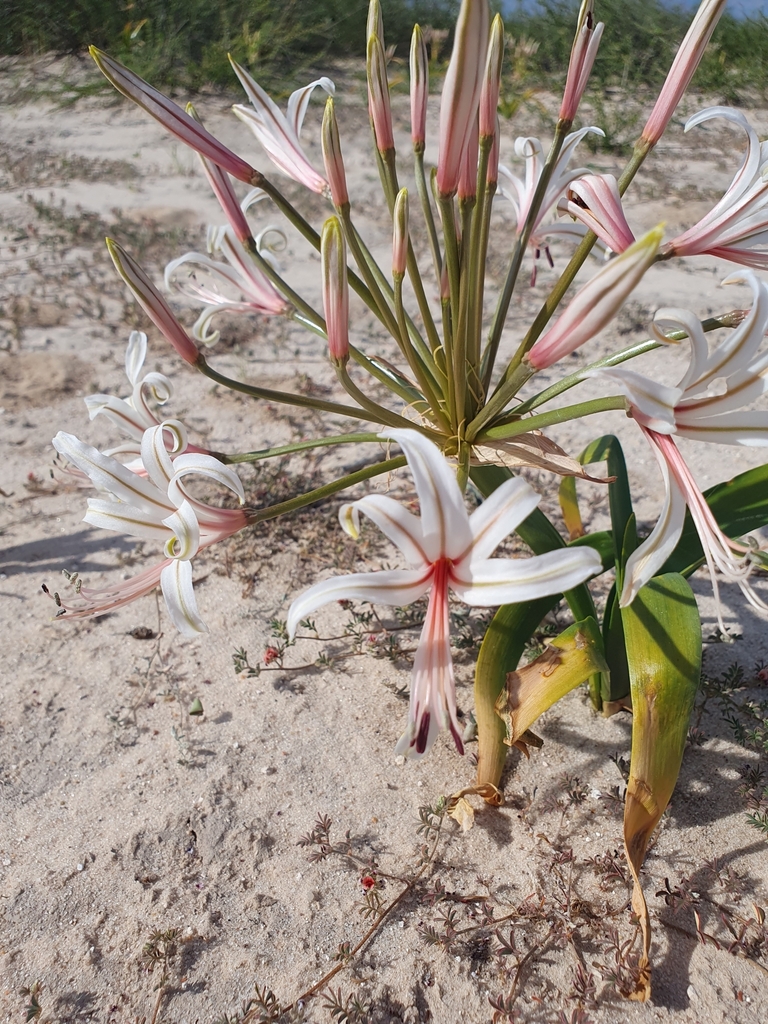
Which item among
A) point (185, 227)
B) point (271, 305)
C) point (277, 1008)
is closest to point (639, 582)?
point (277, 1008)

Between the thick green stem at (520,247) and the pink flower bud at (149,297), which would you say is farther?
the thick green stem at (520,247)

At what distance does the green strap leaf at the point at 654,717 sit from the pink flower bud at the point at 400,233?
2.69 feet

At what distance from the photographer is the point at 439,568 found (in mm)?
1151

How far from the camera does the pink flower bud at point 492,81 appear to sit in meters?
1.33

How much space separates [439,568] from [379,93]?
0.93 meters

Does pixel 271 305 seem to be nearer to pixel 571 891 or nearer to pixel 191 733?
pixel 191 733

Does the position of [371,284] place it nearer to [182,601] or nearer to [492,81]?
[492,81]

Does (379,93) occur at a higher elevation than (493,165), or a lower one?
higher

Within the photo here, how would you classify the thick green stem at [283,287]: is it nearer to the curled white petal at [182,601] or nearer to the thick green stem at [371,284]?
the thick green stem at [371,284]

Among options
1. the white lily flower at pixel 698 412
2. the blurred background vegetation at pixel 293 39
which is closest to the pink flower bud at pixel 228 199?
the white lily flower at pixel 698 412

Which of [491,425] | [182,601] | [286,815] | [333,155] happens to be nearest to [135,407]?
[182,601]

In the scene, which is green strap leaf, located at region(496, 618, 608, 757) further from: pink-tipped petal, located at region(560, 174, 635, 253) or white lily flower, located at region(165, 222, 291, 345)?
white lily flower, located at region(165, 222, 291, 345)

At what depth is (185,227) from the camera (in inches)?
191

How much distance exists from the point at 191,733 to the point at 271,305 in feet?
3.66
